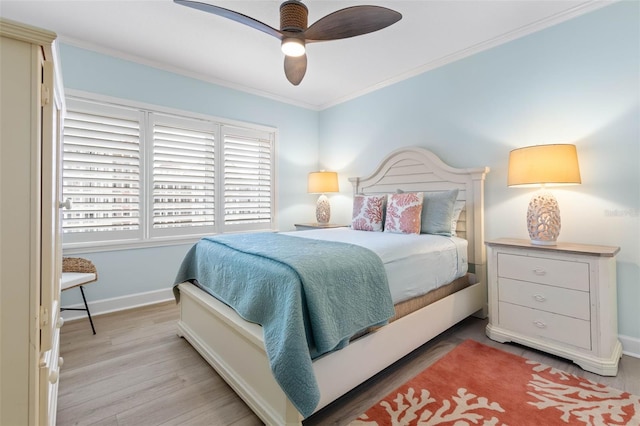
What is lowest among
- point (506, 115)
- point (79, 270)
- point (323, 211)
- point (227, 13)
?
→ point (79, 270)

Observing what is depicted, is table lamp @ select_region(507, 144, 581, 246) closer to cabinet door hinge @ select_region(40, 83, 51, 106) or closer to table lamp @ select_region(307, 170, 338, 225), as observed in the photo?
table lamp @ select_region(307, 170, 338, 225)

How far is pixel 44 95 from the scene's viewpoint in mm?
868

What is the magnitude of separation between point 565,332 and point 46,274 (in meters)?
2.81

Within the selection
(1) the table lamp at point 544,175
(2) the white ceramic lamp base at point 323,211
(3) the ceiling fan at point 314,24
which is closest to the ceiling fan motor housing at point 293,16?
(3) the ceiling fan at point 314,24

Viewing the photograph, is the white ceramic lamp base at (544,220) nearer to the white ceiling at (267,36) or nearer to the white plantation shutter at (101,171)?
the white ceiling at (267,36)

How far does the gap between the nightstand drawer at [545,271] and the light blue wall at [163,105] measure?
2.90 m

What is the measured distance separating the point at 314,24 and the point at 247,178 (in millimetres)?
2461

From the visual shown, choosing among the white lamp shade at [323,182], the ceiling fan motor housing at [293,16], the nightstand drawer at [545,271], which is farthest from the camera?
the white lamp shade at [323,182]

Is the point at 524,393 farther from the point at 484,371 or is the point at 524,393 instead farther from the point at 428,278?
the point at 428,278

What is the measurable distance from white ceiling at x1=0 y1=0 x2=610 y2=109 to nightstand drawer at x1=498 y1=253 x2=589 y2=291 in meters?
1.95

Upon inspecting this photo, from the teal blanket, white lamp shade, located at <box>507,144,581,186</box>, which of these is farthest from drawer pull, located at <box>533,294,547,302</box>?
the teal blanket

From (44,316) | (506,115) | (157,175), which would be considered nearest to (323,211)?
(157,175)

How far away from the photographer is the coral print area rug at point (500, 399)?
149cm

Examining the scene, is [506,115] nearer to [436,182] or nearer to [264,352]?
[436,182]
